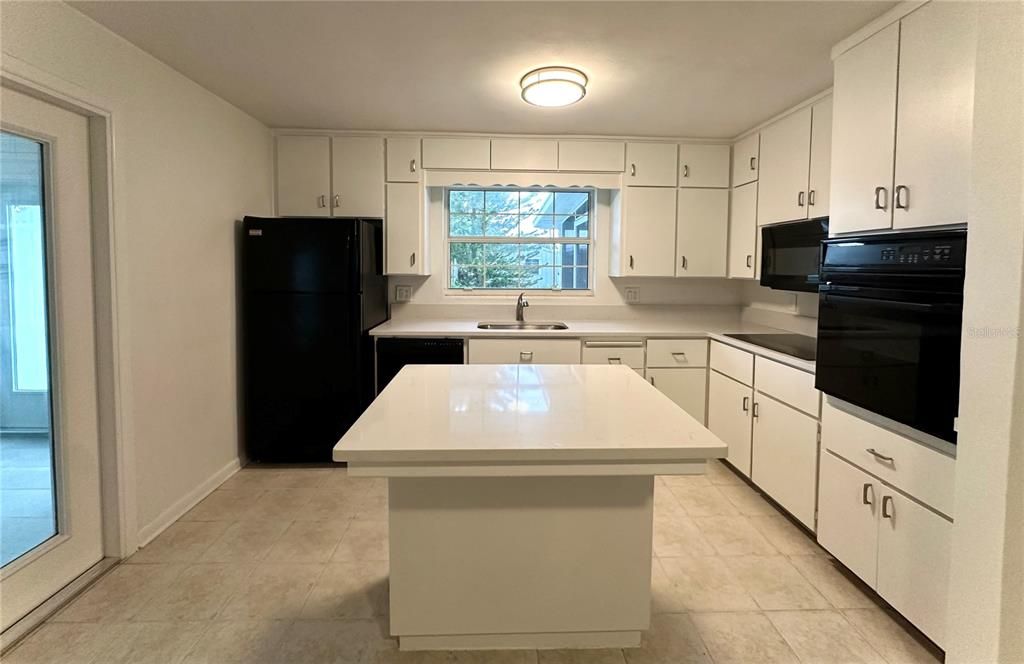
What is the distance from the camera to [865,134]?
7.27 ft

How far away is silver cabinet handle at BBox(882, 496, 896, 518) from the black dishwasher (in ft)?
8.00

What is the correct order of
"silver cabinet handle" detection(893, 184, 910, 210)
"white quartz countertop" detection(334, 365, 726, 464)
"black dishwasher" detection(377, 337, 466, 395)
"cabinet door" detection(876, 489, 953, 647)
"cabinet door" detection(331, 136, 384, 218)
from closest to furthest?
"white quartz countertop" detection(334, 365, 726, 464) → "cabinet door" detection(876, 489, 953, 647) → "silver cabinet handle" detection(893, 184, 910, 210) → "black dishwasher" detection(377, 337, 466, 395) → "cabinet door" detection(331, 136, 384, 218)

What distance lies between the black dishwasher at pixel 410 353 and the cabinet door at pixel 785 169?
2.14 m

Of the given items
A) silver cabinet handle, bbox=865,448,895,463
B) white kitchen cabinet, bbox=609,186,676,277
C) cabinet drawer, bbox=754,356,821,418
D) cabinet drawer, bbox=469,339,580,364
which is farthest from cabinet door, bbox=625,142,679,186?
silver cabinet handle, bbox=865,448,895,463

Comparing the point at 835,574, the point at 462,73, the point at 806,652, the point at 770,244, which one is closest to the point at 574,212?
the point at 770,244

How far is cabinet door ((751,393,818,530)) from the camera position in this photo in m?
2.65

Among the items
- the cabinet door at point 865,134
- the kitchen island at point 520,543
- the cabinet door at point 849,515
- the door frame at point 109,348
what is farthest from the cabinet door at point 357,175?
the cabinet door at point 849,515

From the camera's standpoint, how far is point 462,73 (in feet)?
9.14

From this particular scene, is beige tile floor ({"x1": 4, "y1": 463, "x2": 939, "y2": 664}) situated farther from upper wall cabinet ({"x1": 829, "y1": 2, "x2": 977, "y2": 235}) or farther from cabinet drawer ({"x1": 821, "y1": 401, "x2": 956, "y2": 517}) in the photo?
upper wall cabinet ({"x1": 829, "y1": 2, "x2": 977, "y2": 235})

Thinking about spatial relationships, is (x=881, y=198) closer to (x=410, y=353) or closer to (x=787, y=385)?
(x=787, y=385)

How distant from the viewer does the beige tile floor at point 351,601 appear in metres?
1.89

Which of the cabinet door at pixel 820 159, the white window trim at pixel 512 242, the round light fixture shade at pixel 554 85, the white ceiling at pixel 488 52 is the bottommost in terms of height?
the white window trim at pixel 512 242

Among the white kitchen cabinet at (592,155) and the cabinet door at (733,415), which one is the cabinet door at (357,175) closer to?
the white kitchen cabinet at (592,155)

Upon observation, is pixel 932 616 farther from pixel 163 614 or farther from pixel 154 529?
pixel 154 529
